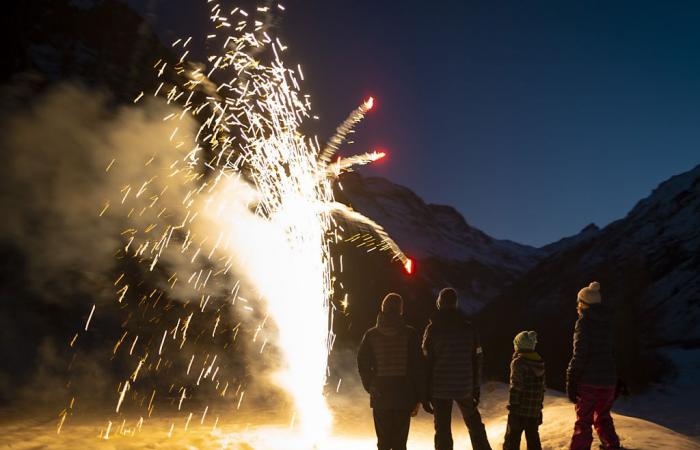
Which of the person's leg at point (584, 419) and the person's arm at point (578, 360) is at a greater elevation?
the person's arm at point (578, 360)

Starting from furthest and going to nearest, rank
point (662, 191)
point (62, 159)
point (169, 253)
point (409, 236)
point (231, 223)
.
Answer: point (409, 236) → point (662, 191) → point (169, 253) → point (231, 223) → point (62, 159)

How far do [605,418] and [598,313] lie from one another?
132 cm

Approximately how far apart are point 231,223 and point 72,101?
815 centimetres

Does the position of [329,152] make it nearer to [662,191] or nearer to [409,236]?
[662,191]

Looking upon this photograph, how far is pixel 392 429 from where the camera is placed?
6043 mm

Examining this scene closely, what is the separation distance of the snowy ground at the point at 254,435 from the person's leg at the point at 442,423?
206 cm

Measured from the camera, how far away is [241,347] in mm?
20016

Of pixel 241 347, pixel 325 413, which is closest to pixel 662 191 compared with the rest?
pixel 241 347

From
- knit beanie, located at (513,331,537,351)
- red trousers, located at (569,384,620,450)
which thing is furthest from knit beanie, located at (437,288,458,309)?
red trousers, located at (569,384,620,450)

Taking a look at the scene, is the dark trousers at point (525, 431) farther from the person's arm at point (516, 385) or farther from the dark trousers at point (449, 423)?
the dark trousers at point (449, 423)

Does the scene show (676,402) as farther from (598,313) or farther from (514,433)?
(514,433)

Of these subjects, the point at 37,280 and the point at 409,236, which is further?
the point at 409,236

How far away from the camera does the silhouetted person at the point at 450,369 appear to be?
6.44 m

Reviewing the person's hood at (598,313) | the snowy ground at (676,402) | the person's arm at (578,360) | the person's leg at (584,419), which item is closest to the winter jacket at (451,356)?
the person's arm at (578,360)
